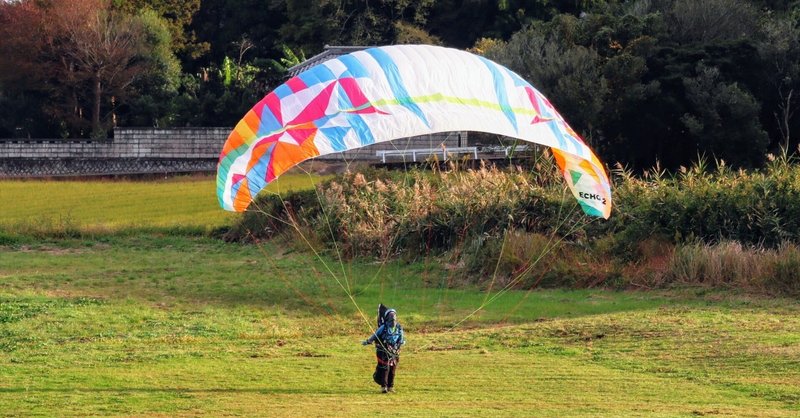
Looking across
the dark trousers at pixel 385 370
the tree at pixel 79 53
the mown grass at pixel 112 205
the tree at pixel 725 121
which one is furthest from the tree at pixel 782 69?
the dark trousers at pixel 385 370

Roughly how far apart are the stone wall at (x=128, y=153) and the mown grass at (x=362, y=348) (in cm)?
2600

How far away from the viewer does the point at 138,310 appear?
2178 cm

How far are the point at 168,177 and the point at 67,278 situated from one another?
2594 centimetres

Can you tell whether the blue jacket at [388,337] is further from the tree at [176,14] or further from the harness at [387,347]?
the tree at [176,14]

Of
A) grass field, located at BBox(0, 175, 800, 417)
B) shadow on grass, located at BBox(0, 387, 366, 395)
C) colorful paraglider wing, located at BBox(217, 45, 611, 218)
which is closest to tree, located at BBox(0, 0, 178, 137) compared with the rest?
grass field, located at BBox(0, 175, 800, 417)

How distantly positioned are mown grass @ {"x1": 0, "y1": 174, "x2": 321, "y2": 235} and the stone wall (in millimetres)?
2939

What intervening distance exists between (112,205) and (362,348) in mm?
25763

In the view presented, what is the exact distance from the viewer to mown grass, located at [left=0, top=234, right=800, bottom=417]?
14086mm

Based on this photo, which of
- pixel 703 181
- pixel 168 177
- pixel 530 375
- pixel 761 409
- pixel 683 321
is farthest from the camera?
pixel 168 177

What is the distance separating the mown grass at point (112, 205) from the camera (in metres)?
36.8

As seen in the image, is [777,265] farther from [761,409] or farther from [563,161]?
[761,409]

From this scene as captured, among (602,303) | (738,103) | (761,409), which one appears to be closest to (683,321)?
(602,303)

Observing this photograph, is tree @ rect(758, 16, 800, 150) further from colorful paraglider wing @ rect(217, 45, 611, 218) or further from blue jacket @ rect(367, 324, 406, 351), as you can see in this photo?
blue jacket @ rect(367, 324, 406, 351)

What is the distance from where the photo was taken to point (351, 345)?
1847 cm
